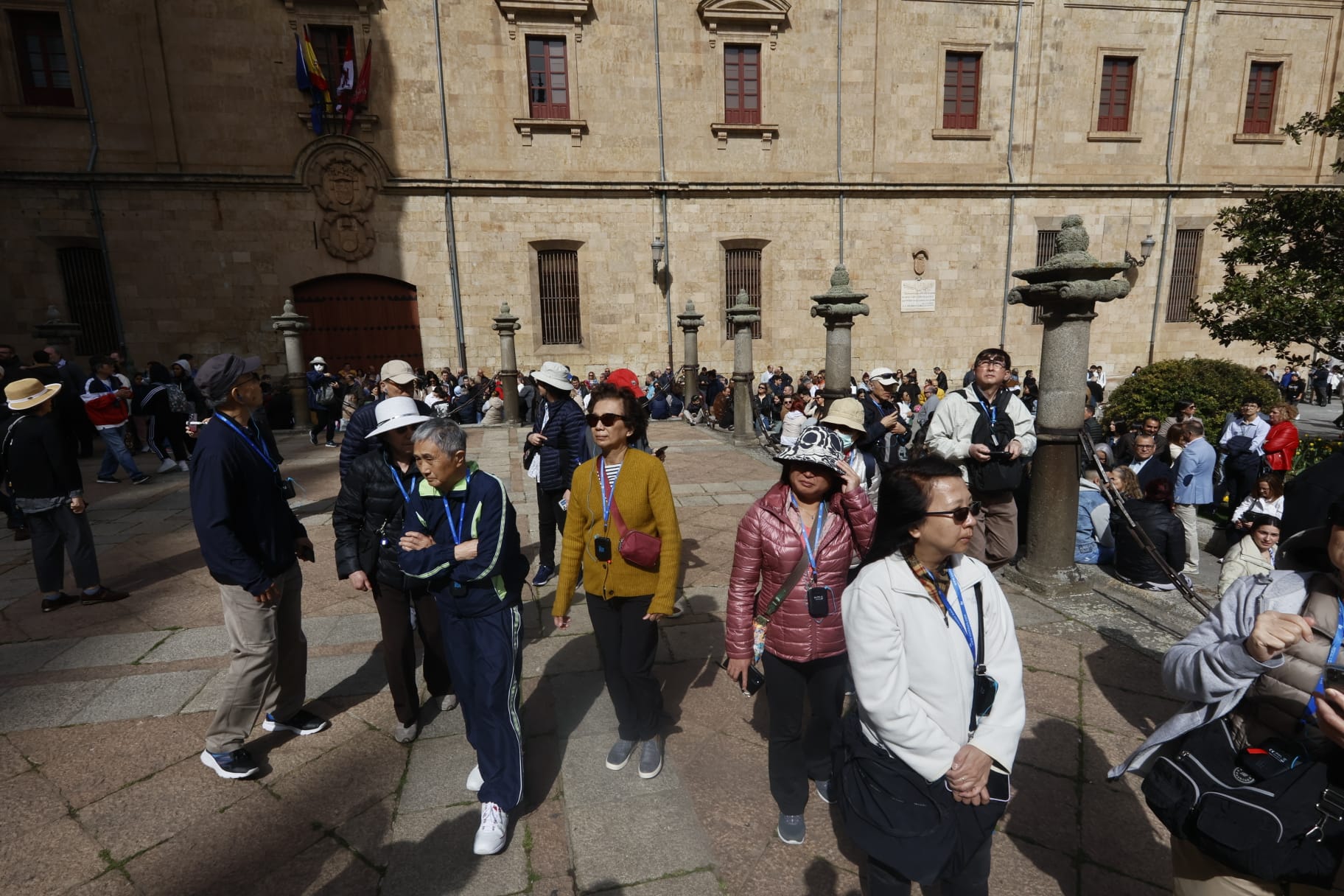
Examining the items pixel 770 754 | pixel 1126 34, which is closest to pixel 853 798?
pixel 770 754

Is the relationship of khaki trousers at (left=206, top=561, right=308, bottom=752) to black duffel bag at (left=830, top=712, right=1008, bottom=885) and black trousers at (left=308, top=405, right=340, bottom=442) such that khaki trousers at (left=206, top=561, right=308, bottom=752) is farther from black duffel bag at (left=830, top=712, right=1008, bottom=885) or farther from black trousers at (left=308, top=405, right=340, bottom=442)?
black trousers at (left=308, top=405, right=340, bottom=442)

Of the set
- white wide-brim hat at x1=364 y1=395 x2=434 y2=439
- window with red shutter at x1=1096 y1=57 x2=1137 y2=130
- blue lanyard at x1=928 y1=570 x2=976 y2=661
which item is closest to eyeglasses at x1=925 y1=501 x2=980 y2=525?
blue lanyard at x1=928 y1=570 x2=976 y2=661

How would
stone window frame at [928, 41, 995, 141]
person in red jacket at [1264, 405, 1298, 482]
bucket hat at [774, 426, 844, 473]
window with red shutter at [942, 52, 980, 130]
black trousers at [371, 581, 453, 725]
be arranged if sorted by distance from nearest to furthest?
bucket hat at [774, 426, 844, 473] → black trousers at [371, 581, 453, 725] → person in red jacket at [1264, 405, 1298, 482] → stone window frame at [928, 41, 995, 141] → window with red shutter at [942, 52, 980, 130]

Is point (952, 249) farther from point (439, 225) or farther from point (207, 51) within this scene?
point (207, 51)

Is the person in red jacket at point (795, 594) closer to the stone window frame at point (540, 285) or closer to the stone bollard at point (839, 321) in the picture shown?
the stone bollard at point (839, 321)

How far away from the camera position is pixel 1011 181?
18.1m

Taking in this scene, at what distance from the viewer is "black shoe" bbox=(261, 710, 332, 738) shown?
3.40 meters

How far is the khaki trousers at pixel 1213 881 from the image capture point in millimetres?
1631

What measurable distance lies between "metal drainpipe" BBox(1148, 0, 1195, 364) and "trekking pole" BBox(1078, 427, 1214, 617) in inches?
704

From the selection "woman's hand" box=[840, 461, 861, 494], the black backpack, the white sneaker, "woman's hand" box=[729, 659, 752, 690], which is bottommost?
the white sneaker

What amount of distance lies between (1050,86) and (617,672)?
21.1 m

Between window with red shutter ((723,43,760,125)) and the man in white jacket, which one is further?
window with red shutter ((723,43,760,125))

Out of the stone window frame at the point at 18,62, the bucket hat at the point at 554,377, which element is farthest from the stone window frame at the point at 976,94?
the stone window frame at the point at 18,62

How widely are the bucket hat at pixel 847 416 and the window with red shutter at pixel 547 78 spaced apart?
592 inches
